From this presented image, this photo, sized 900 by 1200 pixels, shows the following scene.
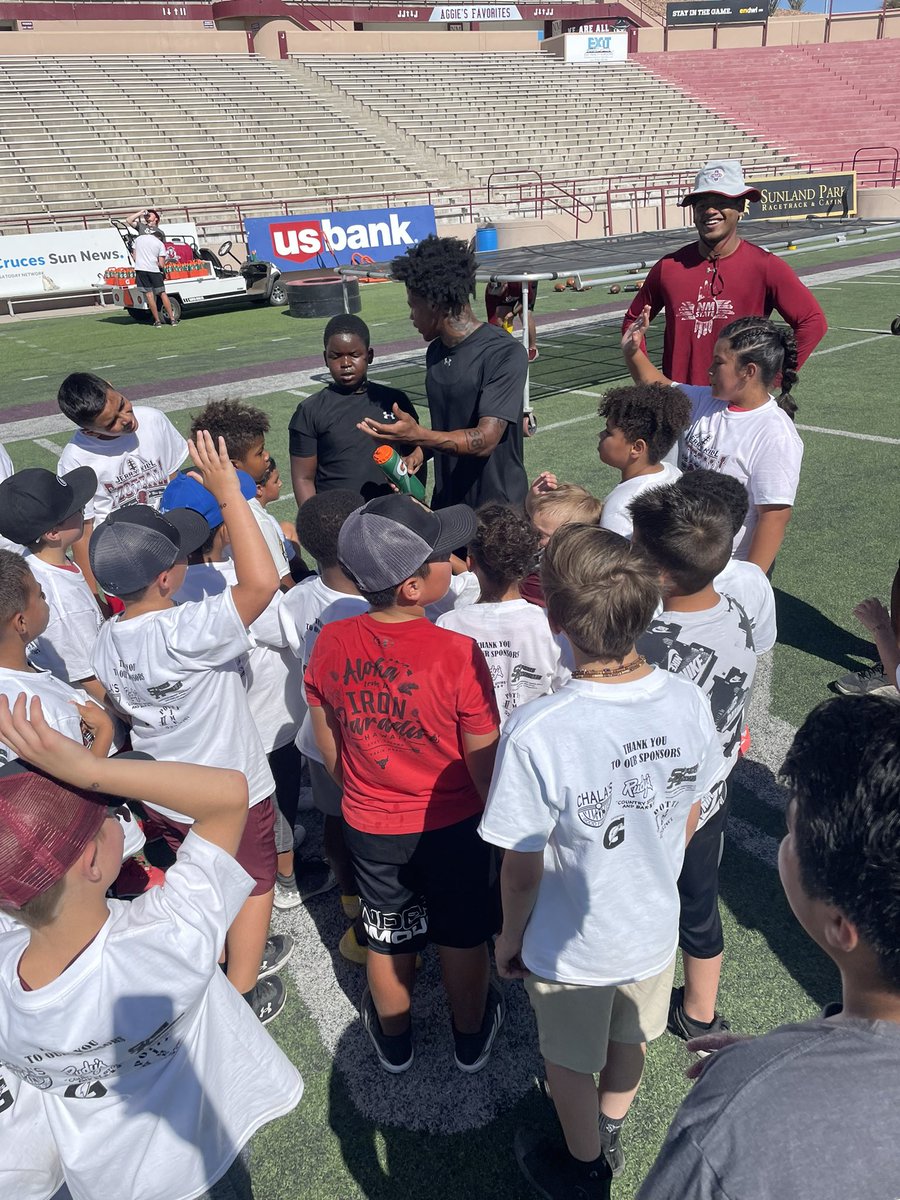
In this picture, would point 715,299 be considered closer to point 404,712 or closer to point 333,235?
point 404,712

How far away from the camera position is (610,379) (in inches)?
443

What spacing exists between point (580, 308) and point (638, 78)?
33.4 metres

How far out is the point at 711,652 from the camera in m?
2.39

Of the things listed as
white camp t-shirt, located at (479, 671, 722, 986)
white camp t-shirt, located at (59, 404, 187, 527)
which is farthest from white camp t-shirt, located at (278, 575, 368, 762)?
white camp t-shirt, located at (59, 404, 187, 527)

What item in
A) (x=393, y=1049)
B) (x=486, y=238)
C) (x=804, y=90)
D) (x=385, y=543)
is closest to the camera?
(x=385, y=543)

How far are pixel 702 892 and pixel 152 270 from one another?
59.7 feet

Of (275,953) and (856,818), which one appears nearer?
(856,818)

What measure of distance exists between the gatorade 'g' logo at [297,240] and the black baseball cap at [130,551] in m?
21.8

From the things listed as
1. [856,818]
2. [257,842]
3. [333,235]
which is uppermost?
[856,818]

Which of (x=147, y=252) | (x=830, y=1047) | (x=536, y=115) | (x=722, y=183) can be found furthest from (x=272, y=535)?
(x=536, y=115)

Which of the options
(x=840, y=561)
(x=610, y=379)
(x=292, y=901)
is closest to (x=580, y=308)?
(x=610, y=379)

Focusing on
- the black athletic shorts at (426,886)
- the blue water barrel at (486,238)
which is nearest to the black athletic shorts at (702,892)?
the black athletic shorts at (426,886)

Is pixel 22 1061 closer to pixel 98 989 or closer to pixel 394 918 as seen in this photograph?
pixel 98 989

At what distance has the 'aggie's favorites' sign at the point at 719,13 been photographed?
46.0 metres
